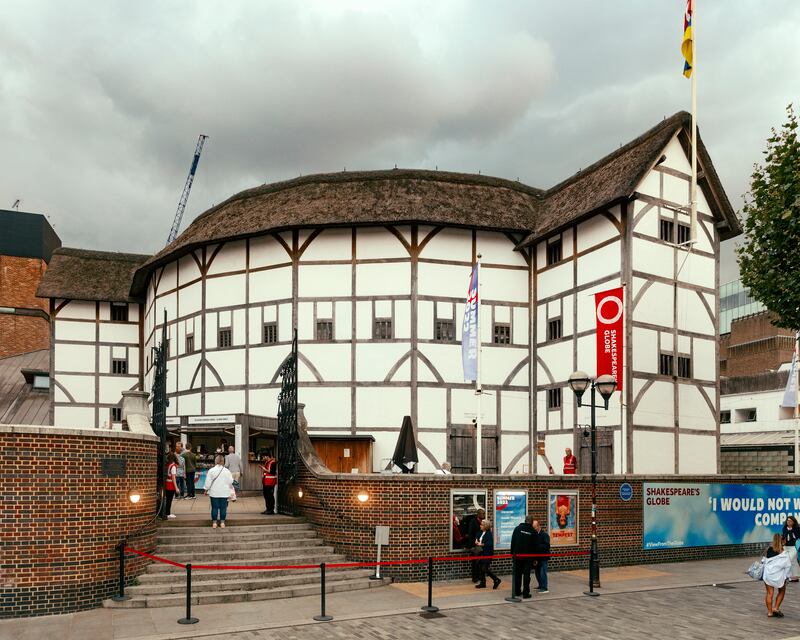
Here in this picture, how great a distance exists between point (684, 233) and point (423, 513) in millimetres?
16884

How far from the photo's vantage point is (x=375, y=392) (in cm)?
2981

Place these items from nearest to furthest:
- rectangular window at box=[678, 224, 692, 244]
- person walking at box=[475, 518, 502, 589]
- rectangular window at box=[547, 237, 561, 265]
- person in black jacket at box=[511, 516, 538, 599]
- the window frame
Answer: person in black jacket at box=[511, 516, 538, 599], person walking at box=[475, 518, 502, 589], rectangular window at box=[678, 224, 692, 244], rectangular window at box=[547, 237, 561, 265], the window frame

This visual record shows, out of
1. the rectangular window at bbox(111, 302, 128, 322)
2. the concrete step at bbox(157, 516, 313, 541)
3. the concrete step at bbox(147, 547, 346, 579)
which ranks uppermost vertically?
the rectangular window at bbox(111, 302, 128, 322)

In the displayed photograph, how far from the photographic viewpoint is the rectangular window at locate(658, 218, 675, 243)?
1092 inches

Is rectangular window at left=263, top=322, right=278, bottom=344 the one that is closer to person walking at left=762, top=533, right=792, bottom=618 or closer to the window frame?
the window frame

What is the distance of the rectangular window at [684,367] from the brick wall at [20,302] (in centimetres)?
4835

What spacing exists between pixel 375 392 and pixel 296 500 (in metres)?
10.6

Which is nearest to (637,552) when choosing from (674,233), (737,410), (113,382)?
(674,233)

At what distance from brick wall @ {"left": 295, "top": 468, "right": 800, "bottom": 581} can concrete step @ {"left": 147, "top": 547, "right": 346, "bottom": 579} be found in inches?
12.9

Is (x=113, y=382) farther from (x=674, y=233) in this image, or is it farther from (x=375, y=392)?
(x=674, y=233)

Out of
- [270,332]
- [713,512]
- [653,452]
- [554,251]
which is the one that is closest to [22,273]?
[270,332]

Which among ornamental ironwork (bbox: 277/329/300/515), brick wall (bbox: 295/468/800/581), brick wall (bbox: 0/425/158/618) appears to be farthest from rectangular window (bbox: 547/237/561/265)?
brick wall (bbox: 0/425/158/618)

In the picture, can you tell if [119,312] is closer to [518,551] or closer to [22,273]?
[22,273]

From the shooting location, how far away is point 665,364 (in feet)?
88.9
